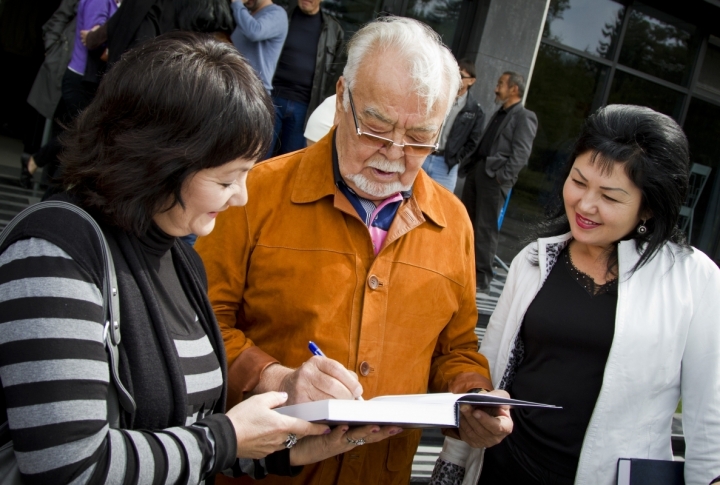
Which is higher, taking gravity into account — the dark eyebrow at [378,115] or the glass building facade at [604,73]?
the glass building facade at [604,73]

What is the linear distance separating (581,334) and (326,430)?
1026mm

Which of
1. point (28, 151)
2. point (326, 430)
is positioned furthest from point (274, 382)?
point (28, 151)

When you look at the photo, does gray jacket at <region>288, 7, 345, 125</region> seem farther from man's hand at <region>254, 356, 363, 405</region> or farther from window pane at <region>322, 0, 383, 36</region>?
man's hand at <region>254, 356, 363, 405</region>

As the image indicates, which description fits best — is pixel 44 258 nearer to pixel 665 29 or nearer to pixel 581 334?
pixel 581 334

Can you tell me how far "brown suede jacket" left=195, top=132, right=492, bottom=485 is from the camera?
1.99 m

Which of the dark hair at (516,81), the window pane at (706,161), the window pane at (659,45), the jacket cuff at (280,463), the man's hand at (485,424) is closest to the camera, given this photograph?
the jacket cuff at (280,463)

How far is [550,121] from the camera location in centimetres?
902

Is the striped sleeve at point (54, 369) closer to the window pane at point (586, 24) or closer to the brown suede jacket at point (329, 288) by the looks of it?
the brown suede jacket at point (329, 288)

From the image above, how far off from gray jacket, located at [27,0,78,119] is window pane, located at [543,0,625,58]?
5703 millimetres

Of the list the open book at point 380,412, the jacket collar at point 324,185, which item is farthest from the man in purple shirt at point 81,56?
the open book at point 380,412

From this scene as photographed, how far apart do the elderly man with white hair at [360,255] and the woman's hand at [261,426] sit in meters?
0.33

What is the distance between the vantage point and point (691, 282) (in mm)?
2199

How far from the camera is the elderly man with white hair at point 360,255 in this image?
1.98 metres

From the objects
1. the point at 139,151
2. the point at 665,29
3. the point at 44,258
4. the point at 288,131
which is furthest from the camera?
the point at 665,29
